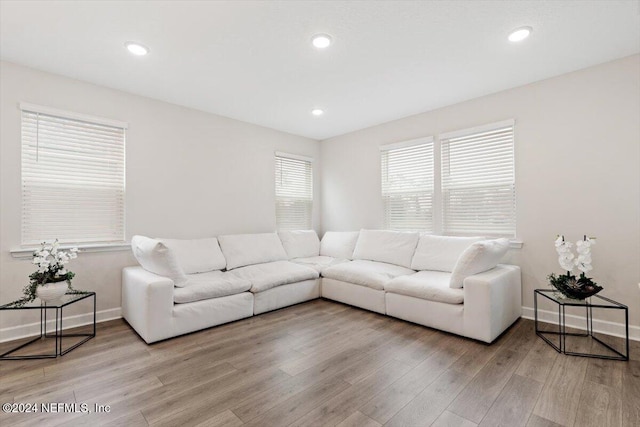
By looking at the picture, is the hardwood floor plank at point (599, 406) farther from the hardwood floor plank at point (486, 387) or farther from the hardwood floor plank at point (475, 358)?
the hardwood floor plank at point (475, 358)

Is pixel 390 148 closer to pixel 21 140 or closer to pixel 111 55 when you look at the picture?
pixel 111 55

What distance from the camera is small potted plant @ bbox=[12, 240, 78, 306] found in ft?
8.20

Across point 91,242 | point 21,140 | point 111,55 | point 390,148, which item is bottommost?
point 91,242

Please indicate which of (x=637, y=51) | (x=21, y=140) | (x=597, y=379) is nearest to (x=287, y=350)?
(x=597, y=379)

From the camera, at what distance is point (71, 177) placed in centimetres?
308

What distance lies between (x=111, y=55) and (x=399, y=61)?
2.61m

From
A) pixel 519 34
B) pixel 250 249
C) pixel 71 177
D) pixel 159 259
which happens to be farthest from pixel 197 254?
pixel 519 34

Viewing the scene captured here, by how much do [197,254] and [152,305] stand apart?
3.35 ft

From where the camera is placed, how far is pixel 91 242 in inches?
125

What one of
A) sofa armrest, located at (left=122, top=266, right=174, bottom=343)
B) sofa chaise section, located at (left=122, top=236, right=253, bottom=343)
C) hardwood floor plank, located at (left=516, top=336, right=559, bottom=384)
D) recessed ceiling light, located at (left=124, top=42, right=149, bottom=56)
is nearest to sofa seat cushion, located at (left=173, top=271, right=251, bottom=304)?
sofa chaise section, located at (left=122, top=236, right=253, bottom=343)

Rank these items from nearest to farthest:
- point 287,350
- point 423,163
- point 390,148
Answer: point 287,350 < point 423,163 < point 390,148

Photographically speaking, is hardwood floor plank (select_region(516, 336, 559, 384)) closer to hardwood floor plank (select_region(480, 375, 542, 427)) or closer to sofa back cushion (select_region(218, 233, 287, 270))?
hardwood floor plank (select_region(480, 375, 542, 427))

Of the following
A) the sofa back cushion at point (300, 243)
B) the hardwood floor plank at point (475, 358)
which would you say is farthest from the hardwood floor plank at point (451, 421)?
the sofa back cushion at point (300, 243)

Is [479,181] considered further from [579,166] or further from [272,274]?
[272,274]
